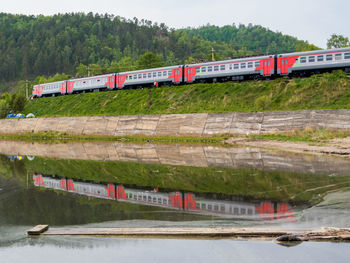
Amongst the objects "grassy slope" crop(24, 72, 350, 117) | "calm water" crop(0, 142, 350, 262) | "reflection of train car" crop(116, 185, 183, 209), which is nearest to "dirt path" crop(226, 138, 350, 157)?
"calm water" crop(0, 142, 350, 262)

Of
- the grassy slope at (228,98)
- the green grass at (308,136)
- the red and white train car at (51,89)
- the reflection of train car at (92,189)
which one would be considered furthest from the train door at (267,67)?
the red and white train car at (51,89)

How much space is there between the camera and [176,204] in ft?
36.4

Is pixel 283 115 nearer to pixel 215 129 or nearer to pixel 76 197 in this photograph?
pixel 215 129

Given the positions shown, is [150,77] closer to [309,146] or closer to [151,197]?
[309,146]

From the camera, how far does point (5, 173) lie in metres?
19.5

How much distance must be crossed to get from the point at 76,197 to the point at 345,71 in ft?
118

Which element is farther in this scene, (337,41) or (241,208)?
(337,41)

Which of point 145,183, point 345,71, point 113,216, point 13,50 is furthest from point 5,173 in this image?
point 13,50

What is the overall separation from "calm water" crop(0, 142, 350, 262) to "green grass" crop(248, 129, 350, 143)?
28.8 ft

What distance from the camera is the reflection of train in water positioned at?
9664 mm

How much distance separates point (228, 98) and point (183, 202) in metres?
34.8

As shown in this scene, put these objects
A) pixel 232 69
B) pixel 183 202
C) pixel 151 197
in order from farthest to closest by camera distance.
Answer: pixel 232 69, pixel 151 197, pixel 183 202

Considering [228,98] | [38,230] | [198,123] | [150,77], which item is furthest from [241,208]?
[150,77]

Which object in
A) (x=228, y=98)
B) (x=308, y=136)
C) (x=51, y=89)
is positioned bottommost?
(x=308, y=136)
